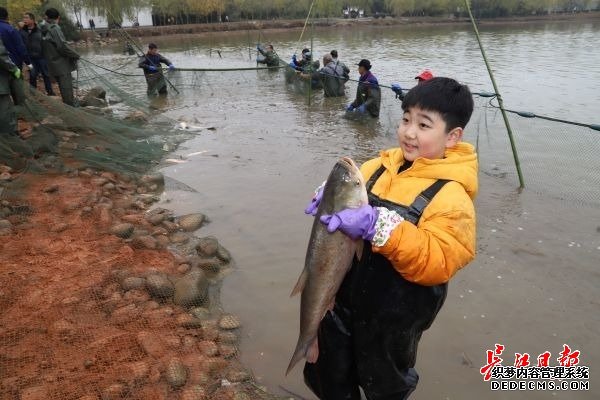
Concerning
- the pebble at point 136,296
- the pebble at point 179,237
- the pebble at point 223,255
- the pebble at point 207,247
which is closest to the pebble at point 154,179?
the pebble at point 179,237

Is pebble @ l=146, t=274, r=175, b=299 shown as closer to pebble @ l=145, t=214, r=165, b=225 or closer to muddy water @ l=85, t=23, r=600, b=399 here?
muddy water @ l=85, t=23, r=600, b=399

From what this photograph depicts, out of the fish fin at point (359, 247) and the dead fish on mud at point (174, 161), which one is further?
the dead fish on mud at point (174, 161)

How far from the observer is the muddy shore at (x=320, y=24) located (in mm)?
45312

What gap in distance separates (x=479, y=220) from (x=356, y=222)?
16.4ft

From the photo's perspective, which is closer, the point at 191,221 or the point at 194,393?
the point at 194,393

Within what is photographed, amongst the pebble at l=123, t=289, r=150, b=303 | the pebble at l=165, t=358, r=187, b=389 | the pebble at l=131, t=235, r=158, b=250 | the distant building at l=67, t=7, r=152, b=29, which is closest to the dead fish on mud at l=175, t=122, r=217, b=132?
the pebble at l=131, t=235, r=158, b=250

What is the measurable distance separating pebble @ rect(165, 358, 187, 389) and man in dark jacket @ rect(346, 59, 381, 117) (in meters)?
9.25

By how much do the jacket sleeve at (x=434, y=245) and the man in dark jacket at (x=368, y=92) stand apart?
960 centimetres

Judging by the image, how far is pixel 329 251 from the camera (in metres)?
2.04

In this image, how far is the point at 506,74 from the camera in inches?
772

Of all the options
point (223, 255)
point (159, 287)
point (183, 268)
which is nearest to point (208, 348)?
point (159, 287)

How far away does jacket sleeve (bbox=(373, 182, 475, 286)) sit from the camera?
1754mm

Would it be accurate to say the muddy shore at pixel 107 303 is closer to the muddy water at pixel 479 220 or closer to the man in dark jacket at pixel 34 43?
the muddy water at pixel 479 220

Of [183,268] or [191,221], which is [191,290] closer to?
[183,268]
